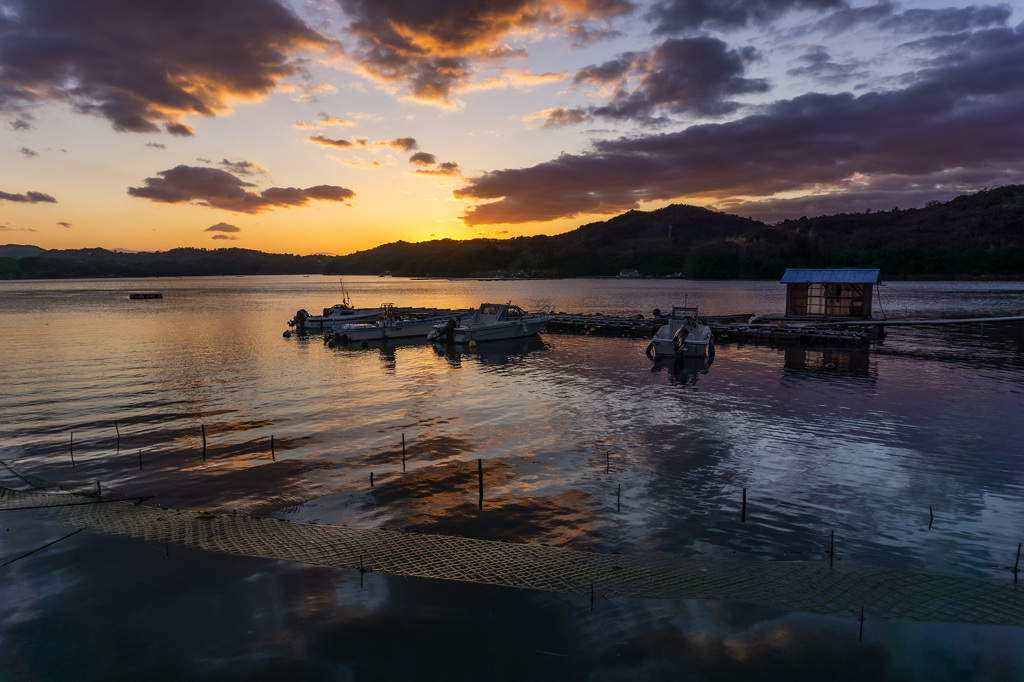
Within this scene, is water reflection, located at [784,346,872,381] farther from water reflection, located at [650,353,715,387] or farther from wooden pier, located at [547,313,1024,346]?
water reflection, located at [650,353,715,387]

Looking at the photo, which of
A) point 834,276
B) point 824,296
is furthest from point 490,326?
point 824,296

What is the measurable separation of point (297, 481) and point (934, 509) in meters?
17.2

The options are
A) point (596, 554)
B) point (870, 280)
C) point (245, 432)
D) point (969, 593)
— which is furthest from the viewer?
point (870, 280)

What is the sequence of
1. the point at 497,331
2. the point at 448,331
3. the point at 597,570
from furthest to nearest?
the point at 448,331, the point at 497,331, the point at 597,570

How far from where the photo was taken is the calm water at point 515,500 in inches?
325

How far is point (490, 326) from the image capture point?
4931cm

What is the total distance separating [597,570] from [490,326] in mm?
39412

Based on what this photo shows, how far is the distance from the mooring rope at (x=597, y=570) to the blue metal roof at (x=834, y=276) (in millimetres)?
47708

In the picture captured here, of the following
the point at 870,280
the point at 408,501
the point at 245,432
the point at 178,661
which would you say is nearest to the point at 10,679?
the point at 178,661

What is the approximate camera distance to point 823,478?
1622 cm

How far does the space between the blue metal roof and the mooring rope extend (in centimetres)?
4771

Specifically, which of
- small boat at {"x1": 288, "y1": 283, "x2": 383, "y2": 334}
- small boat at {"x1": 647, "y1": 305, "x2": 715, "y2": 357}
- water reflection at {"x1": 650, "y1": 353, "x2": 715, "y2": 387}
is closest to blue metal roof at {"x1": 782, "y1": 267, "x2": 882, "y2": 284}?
small boat at {"x1": 647, "y1": 305, "x2": 715, "y2": 357}

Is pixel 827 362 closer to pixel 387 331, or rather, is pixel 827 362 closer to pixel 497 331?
pixel 497 331

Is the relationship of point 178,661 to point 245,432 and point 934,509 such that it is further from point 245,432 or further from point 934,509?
point 934,509
